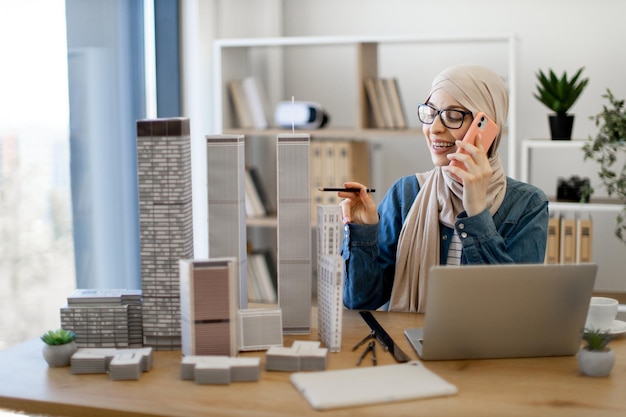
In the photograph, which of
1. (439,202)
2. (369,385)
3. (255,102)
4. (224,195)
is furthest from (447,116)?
(255,102)

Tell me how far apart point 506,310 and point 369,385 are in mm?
332

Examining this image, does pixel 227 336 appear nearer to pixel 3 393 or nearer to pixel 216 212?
pixel 216 212

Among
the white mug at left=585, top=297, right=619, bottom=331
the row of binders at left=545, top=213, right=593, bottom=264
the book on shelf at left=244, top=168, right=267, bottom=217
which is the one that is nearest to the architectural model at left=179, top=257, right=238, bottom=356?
the white mug at left=585, top=297, right=619, bottom=331

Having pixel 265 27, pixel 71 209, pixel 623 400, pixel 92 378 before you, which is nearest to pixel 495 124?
pixel 623 400

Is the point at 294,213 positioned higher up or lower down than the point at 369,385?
higher up

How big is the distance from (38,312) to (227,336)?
1.55m

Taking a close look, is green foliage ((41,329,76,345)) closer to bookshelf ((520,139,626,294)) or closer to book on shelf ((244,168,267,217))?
book on shelf ((244,168,267,217))

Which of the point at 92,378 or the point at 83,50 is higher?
the point at 83,50

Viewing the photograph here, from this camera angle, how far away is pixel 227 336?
1.70 meters

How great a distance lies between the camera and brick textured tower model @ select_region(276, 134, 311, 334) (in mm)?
1847

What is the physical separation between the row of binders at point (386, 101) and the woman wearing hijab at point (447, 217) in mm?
1594

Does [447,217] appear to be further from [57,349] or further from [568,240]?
[568,240]

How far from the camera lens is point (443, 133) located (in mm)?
2172

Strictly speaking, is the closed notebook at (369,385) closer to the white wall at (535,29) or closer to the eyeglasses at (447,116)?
the eyeglasses at (447,116)
